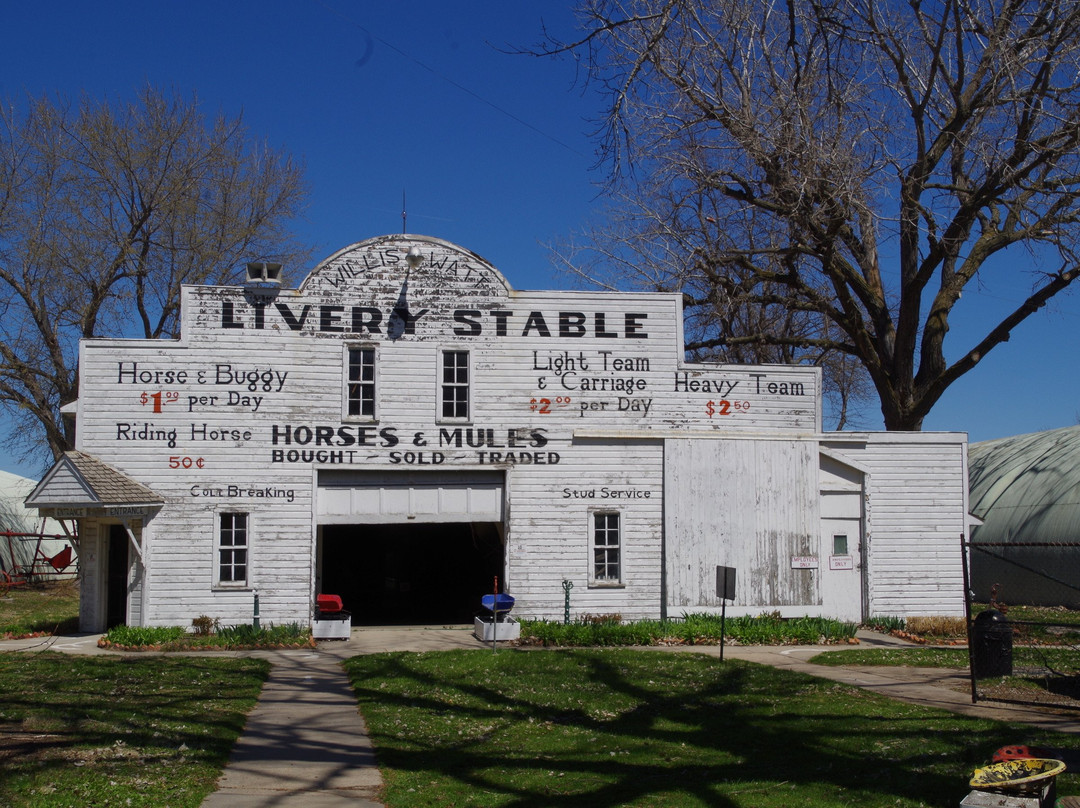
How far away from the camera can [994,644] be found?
15.7 metres

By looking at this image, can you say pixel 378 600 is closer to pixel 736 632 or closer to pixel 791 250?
pixel 736 632

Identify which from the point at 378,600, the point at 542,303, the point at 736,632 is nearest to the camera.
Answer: the point at 736,632

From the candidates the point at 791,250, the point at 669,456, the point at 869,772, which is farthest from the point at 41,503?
the point at 791,250

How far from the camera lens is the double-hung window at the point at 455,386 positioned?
73.6ft

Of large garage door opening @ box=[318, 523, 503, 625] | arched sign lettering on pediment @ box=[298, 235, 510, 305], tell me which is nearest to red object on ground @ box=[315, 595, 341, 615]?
arched sign lettering on pediment @ box=[298, 235, 510, 305]

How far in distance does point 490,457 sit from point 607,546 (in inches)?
124

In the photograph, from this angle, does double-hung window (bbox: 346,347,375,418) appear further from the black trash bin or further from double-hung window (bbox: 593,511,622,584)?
the black trash bin

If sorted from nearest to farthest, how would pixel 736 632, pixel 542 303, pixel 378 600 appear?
pixel 736 632 < pixel 542 303 < pixel 378 600

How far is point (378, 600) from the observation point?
98.9ft

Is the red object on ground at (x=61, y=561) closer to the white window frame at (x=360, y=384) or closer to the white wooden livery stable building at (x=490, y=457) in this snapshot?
the white wooden livery stable building at (x=490, y=457)

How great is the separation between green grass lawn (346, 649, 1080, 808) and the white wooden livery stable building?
5.27 metres

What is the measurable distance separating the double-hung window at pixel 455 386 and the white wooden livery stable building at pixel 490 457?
66mm

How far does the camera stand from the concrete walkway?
33.2 ft

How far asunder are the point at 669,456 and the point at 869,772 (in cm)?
1275
